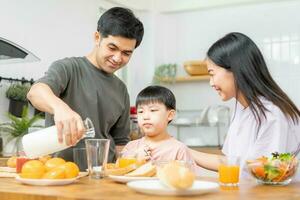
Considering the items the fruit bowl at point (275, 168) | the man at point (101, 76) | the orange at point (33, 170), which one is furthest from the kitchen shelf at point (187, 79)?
the orange at point (33, 170)

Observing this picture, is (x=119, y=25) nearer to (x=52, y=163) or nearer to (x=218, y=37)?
(x=52, y=163)

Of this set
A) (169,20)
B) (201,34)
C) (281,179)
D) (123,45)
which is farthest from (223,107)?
(281,179)

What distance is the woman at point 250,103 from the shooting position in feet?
5.20

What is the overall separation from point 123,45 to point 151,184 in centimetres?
86

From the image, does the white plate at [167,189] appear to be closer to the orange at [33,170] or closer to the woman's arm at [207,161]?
the orange at [33,170]

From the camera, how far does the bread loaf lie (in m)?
1.04

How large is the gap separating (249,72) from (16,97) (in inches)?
75.5

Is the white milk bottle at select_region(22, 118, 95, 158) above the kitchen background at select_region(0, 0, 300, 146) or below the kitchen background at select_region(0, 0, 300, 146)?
below

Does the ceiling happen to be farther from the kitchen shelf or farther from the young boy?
the young boy

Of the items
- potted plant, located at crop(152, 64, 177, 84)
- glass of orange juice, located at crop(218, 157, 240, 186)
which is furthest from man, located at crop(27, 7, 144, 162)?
potted plant, located at crop(152, 64, 177, 84)

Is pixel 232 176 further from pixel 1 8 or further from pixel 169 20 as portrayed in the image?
pixel 169 20

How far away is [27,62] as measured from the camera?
321cm

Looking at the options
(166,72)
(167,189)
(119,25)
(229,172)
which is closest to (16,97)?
(119,25)

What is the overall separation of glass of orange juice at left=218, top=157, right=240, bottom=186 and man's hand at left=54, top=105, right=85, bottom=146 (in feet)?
1.33
